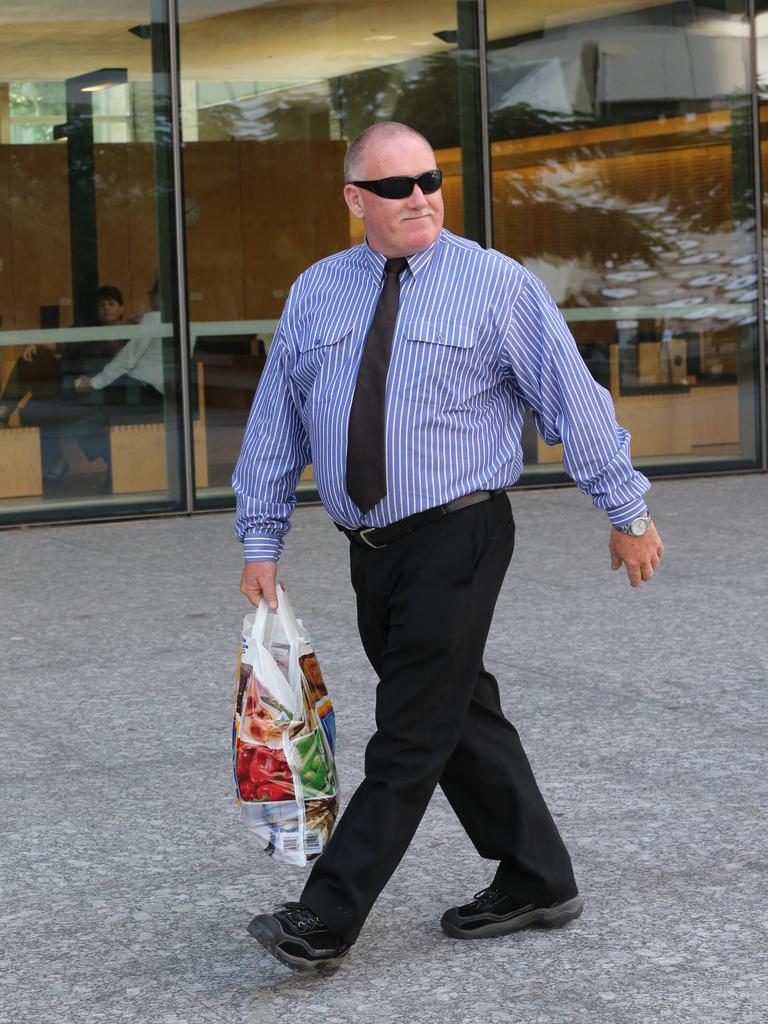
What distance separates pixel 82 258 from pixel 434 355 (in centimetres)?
893

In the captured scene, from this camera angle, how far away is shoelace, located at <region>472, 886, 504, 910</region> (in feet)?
13.1

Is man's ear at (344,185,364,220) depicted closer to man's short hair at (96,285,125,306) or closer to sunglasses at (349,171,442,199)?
sunglasses at (349,171,442,199)

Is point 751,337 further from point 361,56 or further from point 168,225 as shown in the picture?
point 168,225

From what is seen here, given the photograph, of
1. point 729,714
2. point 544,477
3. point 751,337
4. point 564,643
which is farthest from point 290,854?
point 751,337

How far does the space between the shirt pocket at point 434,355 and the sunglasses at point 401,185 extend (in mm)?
279

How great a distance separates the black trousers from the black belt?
0.6 inches

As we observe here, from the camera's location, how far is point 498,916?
13.0 feet

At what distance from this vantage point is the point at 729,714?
5.94 meters

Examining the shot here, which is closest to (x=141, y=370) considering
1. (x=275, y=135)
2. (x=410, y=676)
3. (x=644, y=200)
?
(x=275, y=135)

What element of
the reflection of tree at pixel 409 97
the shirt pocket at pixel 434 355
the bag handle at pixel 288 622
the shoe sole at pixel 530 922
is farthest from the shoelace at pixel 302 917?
the reflection of tree at pixel 409 97

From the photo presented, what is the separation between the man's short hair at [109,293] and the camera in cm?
1230

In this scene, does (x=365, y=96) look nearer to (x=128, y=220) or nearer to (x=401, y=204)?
(x=128, y=220)

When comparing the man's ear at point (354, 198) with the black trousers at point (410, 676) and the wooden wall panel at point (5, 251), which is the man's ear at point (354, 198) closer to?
the black trousers at point (410, 676)

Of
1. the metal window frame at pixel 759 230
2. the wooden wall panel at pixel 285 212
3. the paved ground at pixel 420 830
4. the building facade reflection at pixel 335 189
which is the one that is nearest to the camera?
the paved ground at pixel 420 830
